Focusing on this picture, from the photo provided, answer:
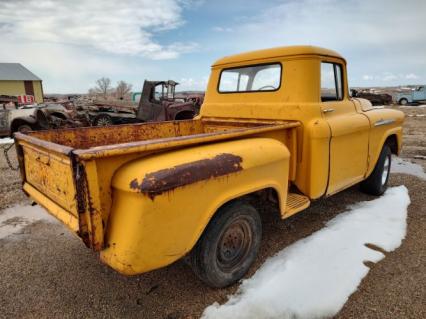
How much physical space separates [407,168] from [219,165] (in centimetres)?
566

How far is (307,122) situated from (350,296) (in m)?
1.66

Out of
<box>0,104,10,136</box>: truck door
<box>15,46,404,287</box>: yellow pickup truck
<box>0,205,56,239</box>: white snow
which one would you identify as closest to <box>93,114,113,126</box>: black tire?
<box>0,104,10,136</box>: truck door

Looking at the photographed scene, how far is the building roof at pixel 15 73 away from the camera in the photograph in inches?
1517

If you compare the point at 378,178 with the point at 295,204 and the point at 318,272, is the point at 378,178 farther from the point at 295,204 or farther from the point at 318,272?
the point at 318,272

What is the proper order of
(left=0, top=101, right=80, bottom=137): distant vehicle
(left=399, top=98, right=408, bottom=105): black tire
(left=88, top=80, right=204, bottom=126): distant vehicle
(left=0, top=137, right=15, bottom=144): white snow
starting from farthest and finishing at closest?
(left=399, top=98, right=408, bottom=105): black tire, (left=88, top=80, right=204, bottom=126): distant vehicle, (left=0, top=101, right=80, bottom=137): distant vehicle, (left=0, top=137, right=15, bottom=144): white snow

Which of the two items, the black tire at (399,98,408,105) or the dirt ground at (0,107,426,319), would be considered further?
the black tire at (399,98,408,105)

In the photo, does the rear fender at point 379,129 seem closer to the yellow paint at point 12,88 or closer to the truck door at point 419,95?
the truck door at point 419,95

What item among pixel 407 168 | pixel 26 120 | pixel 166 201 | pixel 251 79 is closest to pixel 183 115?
pixel 26 120

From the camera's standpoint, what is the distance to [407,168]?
253 inches

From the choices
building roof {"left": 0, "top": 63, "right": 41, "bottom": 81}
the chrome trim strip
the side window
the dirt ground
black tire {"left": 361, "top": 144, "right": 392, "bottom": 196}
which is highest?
building roof {"left": 0, "top": 63, "right": 41, "bottom": 81}

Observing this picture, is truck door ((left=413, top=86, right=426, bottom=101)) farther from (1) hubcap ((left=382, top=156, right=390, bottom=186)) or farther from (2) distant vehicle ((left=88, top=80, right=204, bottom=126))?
(1) hubcap ((left=382, top=156, right=390, bottom=186))

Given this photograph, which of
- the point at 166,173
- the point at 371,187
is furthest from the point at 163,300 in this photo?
the point at 371,187

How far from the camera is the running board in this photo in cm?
302

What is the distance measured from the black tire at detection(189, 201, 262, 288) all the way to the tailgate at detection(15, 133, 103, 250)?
0.77 metres
